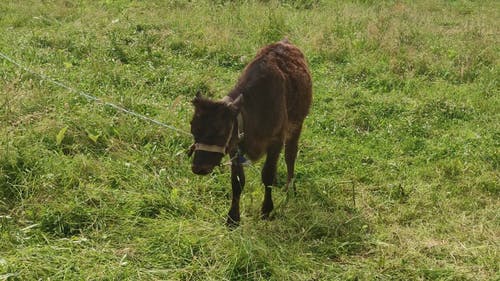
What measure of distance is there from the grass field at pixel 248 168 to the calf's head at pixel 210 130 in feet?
2.16

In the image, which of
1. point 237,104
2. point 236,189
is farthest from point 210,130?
point 236,189

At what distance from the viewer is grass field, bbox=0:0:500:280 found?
4031 millimetres

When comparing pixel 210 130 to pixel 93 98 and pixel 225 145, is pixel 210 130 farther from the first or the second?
pixel 93 98

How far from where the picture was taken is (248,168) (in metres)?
5.44

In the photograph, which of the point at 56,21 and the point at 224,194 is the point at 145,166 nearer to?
the point at 224,194

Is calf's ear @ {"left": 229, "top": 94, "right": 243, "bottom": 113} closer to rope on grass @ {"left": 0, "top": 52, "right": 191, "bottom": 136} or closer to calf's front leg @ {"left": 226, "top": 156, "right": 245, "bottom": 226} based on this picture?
calf's front leg @ {"left": 226, "top": 156, "right": 245, "bottom": 226}

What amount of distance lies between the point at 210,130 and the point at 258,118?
650 millimetres

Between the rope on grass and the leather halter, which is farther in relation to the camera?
the rope on grass

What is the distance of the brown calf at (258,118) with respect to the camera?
3864mm

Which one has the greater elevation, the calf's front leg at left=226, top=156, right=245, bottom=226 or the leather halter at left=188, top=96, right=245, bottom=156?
the leather halter at left=188, top=96, right=245, bottom=156

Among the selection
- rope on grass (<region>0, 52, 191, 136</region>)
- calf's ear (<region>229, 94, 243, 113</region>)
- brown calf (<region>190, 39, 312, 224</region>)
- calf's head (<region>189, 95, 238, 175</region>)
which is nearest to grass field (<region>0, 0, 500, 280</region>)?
rope on grass (<region>0, 52, 191, 136</region>)

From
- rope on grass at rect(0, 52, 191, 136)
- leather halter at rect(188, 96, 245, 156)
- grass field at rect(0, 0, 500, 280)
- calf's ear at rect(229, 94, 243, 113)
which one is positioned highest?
calf's ear at rect(229, 94, 243, 113)

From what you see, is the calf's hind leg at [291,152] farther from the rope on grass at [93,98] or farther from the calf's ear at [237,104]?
the calf's ear at [237,104]

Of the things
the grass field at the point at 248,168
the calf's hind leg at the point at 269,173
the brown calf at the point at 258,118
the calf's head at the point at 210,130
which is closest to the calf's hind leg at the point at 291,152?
the brown calf at the point at 258,118
